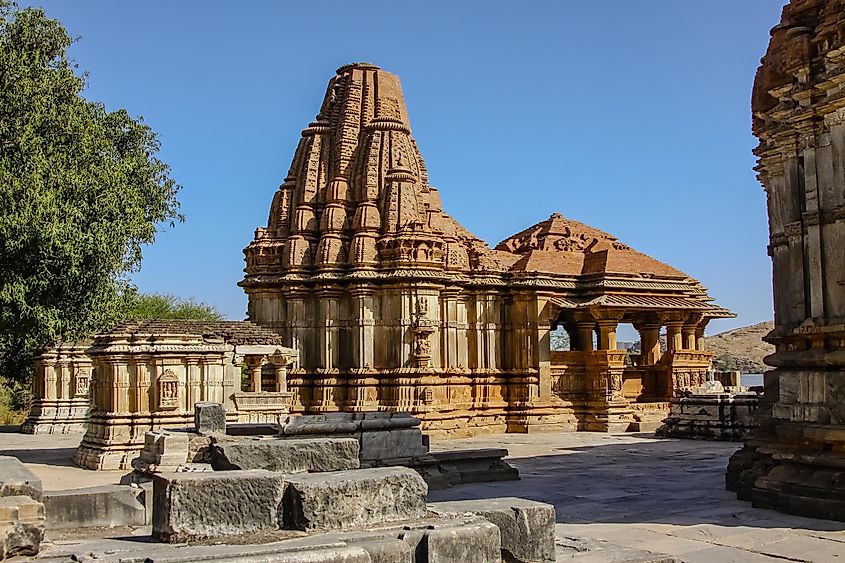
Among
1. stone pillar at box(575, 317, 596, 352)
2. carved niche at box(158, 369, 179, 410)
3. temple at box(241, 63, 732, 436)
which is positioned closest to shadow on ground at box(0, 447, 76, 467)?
carved niche at box(158, 369, 179, 410)

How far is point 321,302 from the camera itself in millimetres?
23203

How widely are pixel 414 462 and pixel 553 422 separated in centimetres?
1272

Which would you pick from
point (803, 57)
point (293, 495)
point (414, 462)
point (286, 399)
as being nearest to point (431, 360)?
point (286, 399)

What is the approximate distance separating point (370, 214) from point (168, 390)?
8.44m

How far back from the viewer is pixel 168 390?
55.8 feet

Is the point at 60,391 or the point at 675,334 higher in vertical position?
the point at 675,334

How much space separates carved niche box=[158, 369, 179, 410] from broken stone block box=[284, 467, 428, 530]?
457 inches

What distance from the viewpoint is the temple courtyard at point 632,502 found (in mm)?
7281

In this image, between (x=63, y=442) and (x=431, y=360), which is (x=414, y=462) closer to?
(x=431, y=360)

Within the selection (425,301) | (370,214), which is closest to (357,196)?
(370,214)

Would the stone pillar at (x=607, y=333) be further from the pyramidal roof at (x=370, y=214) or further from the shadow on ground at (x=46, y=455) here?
the shadow on ground at (x=46, y=455)

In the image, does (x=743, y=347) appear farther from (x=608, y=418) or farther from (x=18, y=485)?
(x=18, y=485)

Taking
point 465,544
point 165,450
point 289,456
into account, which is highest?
point 289,456

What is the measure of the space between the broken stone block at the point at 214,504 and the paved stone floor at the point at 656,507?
221 cm
